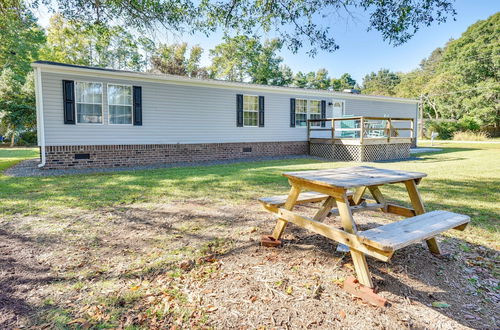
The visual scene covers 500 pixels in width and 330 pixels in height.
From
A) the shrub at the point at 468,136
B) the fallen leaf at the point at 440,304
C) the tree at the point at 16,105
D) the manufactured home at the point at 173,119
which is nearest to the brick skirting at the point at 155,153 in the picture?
the manufactured home at the point at 173,119

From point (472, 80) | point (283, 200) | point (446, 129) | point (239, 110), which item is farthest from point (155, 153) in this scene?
point (472, 80)

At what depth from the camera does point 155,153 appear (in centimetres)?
1029

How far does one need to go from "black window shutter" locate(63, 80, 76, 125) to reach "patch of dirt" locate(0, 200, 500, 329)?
6124 mm

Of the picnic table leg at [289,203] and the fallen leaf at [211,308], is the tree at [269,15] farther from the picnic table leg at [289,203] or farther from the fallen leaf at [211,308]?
the fallen leaf at [211,308]

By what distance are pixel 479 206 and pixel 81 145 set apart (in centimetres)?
964

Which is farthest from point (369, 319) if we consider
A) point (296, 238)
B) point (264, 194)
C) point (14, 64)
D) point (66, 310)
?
point (14, 64)

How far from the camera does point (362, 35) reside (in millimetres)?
6336

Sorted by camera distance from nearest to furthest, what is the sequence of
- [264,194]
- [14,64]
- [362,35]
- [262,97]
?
[264,194] < [362,35] < [262,97] < [14,64]

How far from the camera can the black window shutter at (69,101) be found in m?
8.59

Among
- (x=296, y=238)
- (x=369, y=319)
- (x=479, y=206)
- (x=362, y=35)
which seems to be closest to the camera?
(x=369, y=319)

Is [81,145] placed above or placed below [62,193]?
above

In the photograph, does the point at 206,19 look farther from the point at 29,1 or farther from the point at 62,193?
the point at 62,193

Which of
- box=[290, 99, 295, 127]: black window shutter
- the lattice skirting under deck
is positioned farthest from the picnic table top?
box=[290, 99, 295, 127]: black window shutter

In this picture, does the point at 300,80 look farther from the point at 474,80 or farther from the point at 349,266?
the point at 349,266
